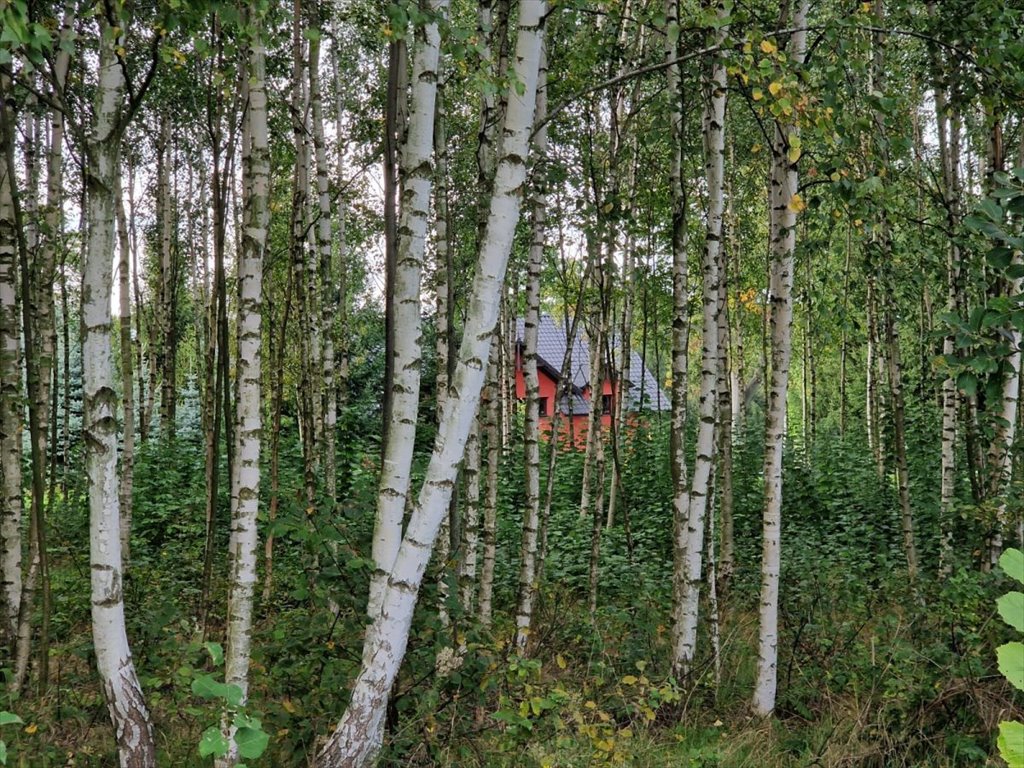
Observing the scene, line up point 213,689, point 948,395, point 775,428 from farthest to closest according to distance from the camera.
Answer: point 948,395, point 775,428, point 213,689

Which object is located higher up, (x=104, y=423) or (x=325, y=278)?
(x=325, y=278)

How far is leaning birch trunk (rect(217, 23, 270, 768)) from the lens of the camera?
3824mm

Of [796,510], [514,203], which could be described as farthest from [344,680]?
[796,510]

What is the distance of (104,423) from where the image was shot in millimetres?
3246

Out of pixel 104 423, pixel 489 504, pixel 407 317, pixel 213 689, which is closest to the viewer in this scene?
pixel 213 689

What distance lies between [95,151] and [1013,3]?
689cm

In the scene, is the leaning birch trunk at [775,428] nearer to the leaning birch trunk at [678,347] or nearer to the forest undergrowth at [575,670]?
the forest undergrowth at [575,670]

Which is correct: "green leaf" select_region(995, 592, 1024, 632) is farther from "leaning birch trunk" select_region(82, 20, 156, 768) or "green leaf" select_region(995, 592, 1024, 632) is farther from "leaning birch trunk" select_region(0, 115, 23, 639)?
"leaning birch trunk" select_region(0, 115, 23, 639)

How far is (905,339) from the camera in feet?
65.1

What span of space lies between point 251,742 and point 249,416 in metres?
1.82

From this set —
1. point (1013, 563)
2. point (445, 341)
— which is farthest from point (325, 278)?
point (1013, 563)

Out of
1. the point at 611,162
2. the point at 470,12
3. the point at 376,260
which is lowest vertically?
the point at 611,162

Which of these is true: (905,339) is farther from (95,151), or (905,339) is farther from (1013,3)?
(95,151)

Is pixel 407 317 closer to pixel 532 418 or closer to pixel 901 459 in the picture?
pixel 532 418
